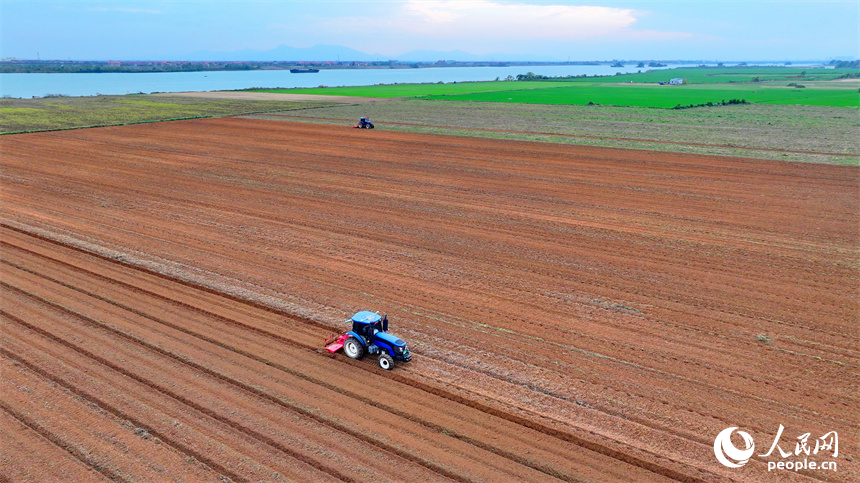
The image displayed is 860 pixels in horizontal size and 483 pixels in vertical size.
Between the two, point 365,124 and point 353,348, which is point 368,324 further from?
point 365,124

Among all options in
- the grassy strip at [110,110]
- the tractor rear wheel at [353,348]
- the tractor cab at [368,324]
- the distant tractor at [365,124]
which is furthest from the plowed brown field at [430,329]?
the grassy strip at [110,110]

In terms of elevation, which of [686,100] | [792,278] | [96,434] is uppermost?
[686,100]

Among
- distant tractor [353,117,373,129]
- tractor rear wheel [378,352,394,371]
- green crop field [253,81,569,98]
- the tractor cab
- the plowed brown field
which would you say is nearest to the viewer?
the plowed brown field

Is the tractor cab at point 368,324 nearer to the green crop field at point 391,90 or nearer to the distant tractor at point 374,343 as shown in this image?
the distant tractor at point 374,343

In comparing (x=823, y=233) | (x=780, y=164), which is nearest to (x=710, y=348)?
(x=823, y=233)

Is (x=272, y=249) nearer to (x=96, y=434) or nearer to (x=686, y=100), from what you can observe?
(x=96, y=434)

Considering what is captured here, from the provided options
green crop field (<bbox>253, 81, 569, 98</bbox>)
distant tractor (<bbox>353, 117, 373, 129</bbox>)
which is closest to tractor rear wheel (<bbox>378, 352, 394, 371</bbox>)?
distant tractor (<bbox>353, 117, 373, 129</bbox>)

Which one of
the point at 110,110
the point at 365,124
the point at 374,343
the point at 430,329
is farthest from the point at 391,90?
the point at 374,343

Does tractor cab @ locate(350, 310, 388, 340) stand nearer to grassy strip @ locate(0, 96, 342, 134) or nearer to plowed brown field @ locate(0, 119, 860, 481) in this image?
plowed brown field @ locate(0, 119, 860, 481)
